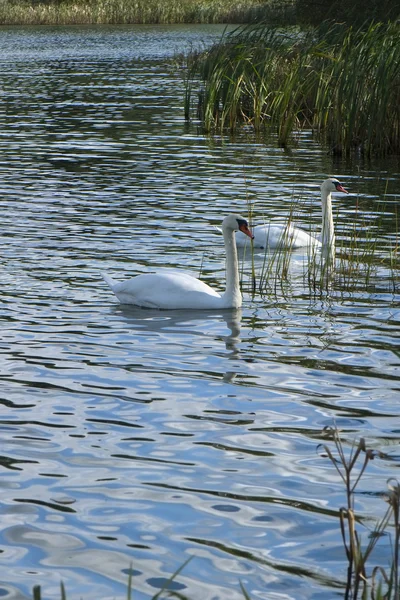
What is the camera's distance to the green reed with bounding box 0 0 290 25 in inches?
2342

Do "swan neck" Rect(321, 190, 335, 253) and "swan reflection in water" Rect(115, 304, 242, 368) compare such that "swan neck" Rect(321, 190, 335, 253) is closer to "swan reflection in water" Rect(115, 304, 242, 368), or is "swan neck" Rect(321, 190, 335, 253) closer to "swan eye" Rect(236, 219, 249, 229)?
"swan eye" Rect(236, 219, 249, 229)

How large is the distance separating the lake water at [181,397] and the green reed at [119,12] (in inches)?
1826

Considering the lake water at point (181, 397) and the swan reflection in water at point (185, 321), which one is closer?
the lake water at point (181, 397)

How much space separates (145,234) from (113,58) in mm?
29418

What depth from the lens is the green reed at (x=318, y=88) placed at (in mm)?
16125

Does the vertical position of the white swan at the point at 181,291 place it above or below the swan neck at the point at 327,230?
below

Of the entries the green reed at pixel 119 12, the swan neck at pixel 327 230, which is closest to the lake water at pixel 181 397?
the swan neck at pixel 327 230

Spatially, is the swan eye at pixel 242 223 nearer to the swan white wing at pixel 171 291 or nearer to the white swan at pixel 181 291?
the white swan at pixel 181 291

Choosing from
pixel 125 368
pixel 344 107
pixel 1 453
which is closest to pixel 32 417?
pixel 1 453

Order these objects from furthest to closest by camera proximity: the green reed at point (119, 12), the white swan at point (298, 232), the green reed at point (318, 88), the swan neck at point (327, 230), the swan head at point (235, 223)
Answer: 1. the green reed at point (119, 12)
2. the green reed at point (318, 88)
3. the white swan at point (298, 232)
4. the swan neck at point (327, 230)
5. the swan head at point (235, 223)

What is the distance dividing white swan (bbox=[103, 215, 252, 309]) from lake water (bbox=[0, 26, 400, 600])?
111mm

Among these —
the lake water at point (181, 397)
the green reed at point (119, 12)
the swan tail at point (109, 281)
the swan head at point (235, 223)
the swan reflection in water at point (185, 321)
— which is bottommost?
the swan reflection in water at point (185, 321)

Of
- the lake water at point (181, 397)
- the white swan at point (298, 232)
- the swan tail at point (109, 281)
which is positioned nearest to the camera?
the lake water at point (181, 397)

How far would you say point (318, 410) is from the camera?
244 inches
